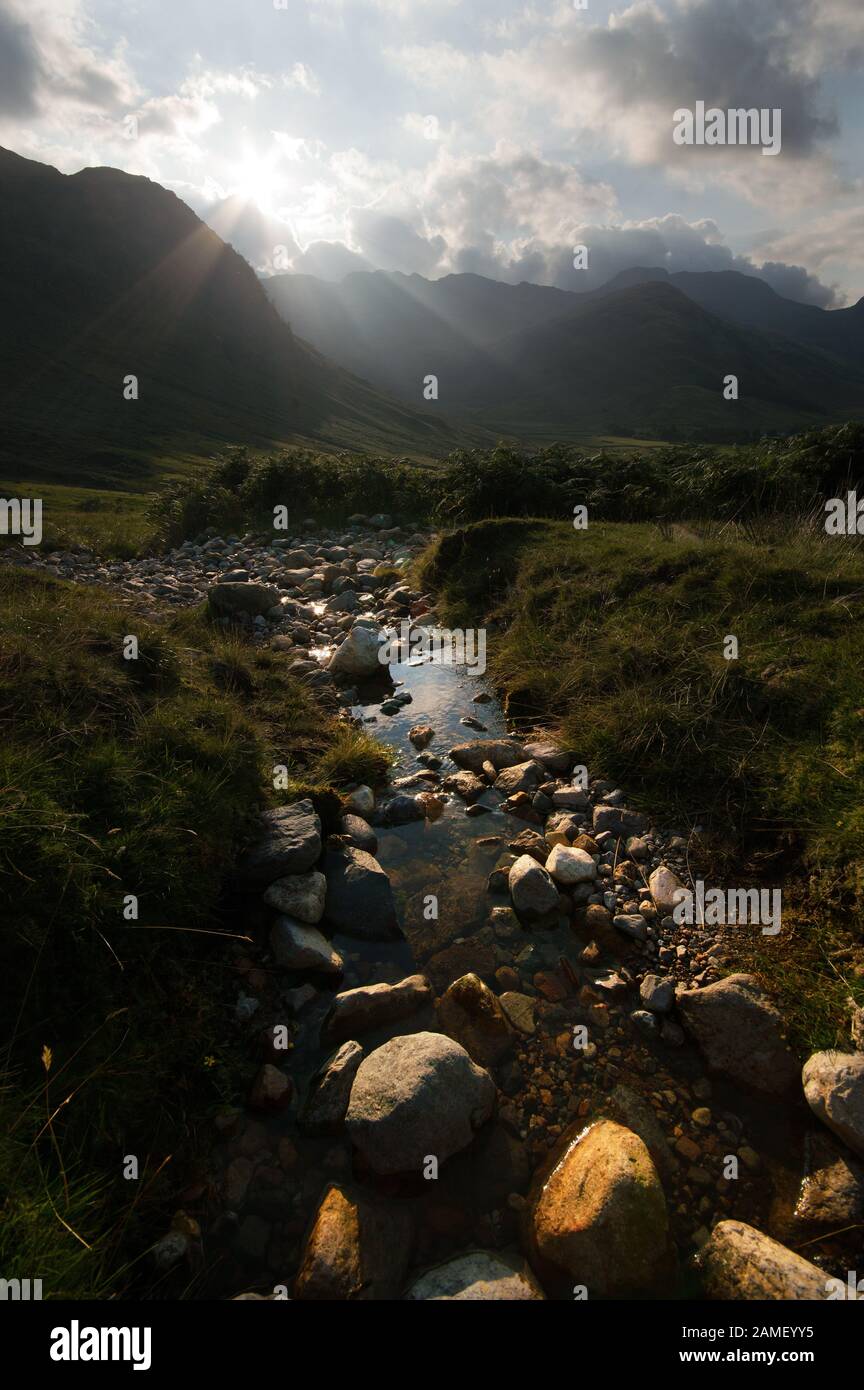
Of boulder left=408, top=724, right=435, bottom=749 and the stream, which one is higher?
boulder left=408, top=724, right=435, bottom=749

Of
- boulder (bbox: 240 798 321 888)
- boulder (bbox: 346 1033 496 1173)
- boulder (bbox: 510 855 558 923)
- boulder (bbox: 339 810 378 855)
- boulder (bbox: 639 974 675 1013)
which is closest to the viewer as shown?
boulder (bbox: 346 1033 496 1173)

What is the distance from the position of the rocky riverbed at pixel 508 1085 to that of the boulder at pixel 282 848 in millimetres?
21

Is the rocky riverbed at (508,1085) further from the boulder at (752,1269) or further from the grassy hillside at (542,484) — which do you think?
the grassy hillside at (542,484)

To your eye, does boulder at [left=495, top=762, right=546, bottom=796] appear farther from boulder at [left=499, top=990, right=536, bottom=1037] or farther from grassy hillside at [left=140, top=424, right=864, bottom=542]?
grassy hillside at [left=140, top=424, right=864, bottom=542]

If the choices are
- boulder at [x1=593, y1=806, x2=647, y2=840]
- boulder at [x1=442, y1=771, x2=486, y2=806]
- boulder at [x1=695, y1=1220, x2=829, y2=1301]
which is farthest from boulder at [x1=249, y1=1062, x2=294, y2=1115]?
boulder at [x1=593, y1=806, x2=647, y2=840]

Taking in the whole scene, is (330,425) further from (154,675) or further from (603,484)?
(154,675)

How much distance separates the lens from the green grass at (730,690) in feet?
16.6

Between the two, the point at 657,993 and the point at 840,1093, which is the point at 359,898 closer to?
the point at 657,993

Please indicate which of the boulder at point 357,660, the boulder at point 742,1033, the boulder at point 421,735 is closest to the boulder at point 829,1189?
the boulder at point 742,1033

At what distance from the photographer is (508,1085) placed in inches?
167

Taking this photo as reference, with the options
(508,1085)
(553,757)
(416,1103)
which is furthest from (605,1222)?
(553,757)

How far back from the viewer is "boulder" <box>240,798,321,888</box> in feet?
17.9

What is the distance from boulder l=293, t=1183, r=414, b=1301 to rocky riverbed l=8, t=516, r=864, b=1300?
0.04ft
